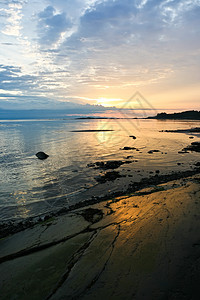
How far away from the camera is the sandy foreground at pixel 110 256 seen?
169 inches

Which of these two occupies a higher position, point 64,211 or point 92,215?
point 92,215

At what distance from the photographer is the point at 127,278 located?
453 cm

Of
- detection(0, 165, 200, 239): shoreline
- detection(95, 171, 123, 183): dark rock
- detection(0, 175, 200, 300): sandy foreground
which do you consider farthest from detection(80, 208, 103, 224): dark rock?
detection(95, 171, 123, 183): dark rock

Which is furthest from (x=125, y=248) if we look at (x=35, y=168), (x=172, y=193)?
(x=35, y=168)

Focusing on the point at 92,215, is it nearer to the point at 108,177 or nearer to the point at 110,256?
the point at 110,256

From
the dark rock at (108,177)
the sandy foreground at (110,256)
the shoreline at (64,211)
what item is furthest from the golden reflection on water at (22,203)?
the dark rock at (108,177)

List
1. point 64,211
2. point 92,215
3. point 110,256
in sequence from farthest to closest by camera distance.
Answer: point 64,211
point 92,215
point 110,256

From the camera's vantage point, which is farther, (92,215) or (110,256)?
(92,215)

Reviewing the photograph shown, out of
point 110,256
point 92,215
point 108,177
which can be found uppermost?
point 110,256

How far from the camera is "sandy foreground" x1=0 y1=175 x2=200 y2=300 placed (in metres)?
4.29

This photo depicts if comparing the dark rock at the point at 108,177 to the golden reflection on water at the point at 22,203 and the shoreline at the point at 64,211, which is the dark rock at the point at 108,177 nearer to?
the shoreline at the point at 64,211

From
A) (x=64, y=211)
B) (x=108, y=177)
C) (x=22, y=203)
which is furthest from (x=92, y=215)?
(x=108, y=177)

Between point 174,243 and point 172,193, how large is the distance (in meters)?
5.27

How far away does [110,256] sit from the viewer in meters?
5.44
